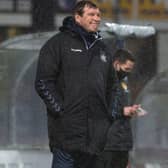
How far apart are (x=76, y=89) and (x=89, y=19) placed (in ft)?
1.54

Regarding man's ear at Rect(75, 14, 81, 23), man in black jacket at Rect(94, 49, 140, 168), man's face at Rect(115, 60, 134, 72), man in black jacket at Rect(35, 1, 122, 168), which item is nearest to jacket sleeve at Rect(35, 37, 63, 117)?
man in black jacket at Rect(35, 1, 122, 168)

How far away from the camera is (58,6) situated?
1973cm

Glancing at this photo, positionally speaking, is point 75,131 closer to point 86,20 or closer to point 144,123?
point 86,20

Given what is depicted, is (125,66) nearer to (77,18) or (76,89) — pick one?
(77,18)

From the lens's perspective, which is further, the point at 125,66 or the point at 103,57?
the point at 125,66

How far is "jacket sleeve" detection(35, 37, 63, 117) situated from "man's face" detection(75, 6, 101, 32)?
224mm

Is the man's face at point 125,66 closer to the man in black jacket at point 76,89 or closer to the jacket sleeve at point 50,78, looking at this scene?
the man in black jacket at point 76,89

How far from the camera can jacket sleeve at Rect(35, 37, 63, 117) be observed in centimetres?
500

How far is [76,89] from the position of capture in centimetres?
501

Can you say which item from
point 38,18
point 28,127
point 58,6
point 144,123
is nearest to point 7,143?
point 28,127

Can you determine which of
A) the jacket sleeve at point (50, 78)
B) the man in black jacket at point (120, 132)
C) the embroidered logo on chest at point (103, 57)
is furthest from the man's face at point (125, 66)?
the jacket sleeve at point (50, 78)

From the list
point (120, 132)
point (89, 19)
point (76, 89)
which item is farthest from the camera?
point (120, 132)

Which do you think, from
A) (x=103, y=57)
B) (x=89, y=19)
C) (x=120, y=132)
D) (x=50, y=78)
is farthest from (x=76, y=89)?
(x=120, y=132)

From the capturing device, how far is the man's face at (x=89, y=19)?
16.9 feet
